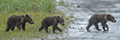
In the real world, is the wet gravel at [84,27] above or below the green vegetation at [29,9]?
below

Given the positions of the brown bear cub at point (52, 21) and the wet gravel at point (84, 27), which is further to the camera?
the brown bear cub at point (52, 21)

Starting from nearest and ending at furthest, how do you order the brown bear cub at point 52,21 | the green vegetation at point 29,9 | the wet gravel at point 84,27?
the wet gravel at point 84,27 → the brown bear cub at point 52,21 → the green vegetation at point 29,9

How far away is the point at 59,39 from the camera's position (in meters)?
11.1

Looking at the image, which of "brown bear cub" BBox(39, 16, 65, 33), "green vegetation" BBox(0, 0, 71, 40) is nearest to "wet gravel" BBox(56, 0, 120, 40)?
"brown bear cub" BBox(39, 16, 65, 33)

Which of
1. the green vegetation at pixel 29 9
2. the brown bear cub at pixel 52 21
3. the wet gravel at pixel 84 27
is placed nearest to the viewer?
the wet gravel at pixel 84 27

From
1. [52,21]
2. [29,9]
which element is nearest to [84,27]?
[52,21]

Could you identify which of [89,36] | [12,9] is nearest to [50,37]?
[89,36]

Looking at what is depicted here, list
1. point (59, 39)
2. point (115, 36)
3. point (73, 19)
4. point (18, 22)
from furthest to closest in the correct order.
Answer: point (73, 19) < point (18, 22) < point (115, 36) < point (59, 39)

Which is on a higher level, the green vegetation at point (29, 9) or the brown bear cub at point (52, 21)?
the green vegetation at point (29, 9)

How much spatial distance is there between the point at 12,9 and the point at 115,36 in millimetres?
7277

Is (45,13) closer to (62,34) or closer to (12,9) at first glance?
(12,9)

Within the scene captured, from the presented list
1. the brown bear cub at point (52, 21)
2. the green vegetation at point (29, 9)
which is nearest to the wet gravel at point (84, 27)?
the brown bear cub at point (52, 21)

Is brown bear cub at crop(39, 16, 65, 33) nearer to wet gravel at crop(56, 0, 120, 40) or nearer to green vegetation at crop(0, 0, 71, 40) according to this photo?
wet gravel at crop(56, 0, 120, 40)

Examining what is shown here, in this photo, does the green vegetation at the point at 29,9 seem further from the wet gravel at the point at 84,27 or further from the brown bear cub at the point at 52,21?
the brown bear cub at the point at 52,21
